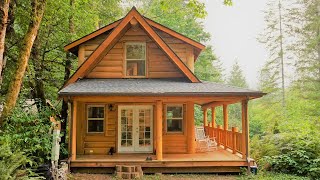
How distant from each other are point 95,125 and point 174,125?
3049mm

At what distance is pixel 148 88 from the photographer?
33.3 feet

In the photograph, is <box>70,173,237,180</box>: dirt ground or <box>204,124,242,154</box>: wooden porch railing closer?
<box>70,173,237,180</box>: dirt ground

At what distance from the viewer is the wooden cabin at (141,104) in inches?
386

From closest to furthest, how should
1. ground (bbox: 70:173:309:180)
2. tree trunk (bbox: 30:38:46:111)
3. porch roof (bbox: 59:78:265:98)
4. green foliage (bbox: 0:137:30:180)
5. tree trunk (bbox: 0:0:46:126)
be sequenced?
green foliage (bbox: 0:137:30:180), tree trunk (bbox: 0:0:46:126), ground (bbox: 70:173:309:180), porch roof (bbox: 59:78:265:98), tree trunk (bbox: 30:38:46:111)

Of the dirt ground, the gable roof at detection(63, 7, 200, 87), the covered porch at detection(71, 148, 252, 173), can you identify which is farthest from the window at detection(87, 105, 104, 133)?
the dirt ground

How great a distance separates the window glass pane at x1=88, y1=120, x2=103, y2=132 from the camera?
38.2 ft

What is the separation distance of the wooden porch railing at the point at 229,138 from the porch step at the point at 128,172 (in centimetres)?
378

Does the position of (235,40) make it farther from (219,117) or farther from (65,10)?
(65,10)

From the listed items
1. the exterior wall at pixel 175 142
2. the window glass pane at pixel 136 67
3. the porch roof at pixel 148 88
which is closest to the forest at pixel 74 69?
the porch roof at pixel 148 88

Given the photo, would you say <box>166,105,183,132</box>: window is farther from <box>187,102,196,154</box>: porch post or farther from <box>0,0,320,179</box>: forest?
<box>0,0,320,179</box>: forest

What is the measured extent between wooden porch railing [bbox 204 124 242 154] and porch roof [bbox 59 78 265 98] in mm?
1813

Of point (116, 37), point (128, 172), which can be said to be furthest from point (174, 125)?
point (116, 37)

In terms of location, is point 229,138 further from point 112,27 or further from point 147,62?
point 112,27

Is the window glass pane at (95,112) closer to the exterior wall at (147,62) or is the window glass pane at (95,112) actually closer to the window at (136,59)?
the exterior wall at (147,62)
